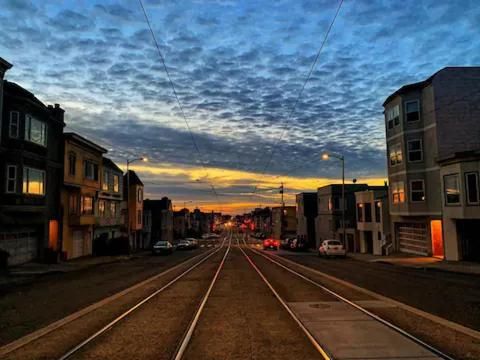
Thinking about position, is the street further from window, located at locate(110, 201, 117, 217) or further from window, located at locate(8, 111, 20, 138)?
window, located at locate(110, 201, 117, 217)

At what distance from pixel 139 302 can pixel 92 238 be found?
100 feet

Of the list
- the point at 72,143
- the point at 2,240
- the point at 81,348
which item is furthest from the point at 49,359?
the point at 72,143

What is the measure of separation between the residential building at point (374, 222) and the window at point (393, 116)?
740 cm

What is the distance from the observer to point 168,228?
288 feet

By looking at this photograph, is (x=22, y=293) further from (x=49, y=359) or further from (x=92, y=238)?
(x=92, y=238)

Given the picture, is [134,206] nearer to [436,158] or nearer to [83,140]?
[83,140]

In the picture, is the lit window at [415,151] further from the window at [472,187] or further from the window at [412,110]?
the window at [472,187]

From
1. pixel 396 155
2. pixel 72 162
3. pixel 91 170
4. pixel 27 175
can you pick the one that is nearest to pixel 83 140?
pixel 72 162

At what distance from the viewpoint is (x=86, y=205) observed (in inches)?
1532

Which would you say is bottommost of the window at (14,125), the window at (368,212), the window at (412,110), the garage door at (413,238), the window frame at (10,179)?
the garage door at (413,238)

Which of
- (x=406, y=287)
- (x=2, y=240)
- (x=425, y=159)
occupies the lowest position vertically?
(x=406, y=287)

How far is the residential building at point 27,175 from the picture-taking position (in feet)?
86.3

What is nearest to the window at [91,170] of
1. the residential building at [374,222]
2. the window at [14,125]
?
the window at [14,125]

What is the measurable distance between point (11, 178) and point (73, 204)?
9.76 m
